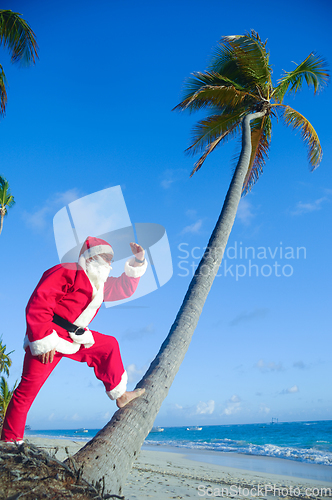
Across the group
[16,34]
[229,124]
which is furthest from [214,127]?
[16,34]

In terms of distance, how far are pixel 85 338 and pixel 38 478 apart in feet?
3.51

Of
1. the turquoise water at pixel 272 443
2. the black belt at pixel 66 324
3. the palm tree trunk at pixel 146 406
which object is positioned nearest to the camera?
the palm tree trunk at pixel 146 406

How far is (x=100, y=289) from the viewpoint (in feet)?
9.06

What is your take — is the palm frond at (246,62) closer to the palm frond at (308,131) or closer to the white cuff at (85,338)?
the palm frond at (308,131)

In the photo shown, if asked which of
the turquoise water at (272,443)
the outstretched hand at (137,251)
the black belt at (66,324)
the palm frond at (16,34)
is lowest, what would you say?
the turquoise water at (272,443)

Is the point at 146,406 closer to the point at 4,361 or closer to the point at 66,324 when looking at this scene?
the point at 66,324

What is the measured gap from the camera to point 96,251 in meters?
2.83

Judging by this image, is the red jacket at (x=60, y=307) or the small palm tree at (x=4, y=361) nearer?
the red jacket at (x=60, y=307)

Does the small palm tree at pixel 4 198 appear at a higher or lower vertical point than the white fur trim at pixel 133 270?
higher

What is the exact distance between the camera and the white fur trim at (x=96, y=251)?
110 inches

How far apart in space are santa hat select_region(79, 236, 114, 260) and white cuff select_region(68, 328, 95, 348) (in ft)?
2.18

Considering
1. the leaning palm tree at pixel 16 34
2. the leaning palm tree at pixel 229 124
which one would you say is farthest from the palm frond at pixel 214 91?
the leaning palm tree at pixel 16 34

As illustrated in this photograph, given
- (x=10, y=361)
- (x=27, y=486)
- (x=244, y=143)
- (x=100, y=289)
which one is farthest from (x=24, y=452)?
(x=10, y=361)

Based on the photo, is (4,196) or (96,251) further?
(4,196)
